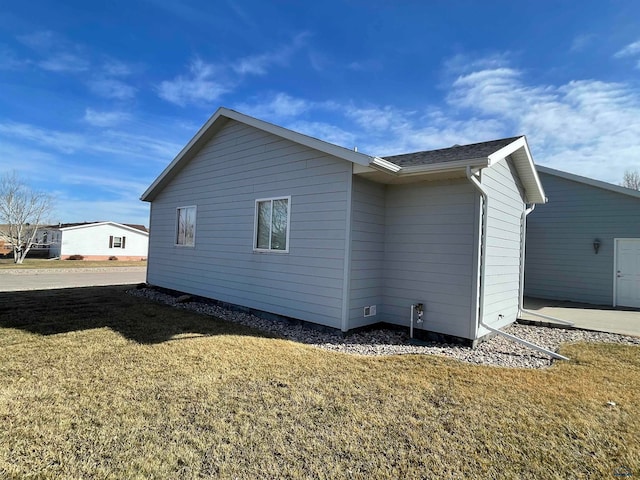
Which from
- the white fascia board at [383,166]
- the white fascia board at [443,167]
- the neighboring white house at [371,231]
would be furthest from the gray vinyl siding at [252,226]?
the white fascia board at [443,167]

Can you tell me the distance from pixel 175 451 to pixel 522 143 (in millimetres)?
7660

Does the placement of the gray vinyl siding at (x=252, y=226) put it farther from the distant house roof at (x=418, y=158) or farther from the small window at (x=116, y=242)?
the small window at (x=116, y=242)

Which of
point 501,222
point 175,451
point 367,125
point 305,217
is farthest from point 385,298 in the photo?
point 367,125

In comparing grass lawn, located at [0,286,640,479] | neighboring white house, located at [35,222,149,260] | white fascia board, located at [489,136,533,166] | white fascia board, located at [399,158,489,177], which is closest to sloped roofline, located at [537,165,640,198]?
white fascia board, located at [489,136,533,166]

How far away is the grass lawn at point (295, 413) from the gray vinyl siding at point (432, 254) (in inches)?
53.1

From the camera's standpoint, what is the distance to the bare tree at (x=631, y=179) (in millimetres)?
27906

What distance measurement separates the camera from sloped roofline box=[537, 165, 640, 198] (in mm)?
10594

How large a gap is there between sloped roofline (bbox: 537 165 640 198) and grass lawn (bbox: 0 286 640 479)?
7.48 meters

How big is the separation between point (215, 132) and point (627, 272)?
13.4 metres

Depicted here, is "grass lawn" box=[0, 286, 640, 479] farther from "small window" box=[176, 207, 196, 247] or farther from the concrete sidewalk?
"small window" box=[176, 207, 196, 247]

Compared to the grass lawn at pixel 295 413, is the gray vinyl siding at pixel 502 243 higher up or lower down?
higher up

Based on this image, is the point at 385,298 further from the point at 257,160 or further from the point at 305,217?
the point at 257,160

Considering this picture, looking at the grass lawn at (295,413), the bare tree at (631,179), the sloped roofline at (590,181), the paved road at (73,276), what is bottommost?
the paved road at (73,276)

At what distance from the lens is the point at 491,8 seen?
7746 millimetres
